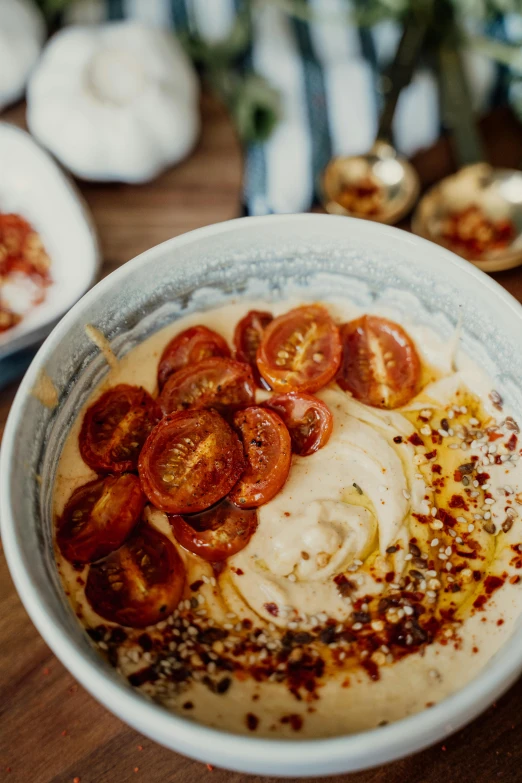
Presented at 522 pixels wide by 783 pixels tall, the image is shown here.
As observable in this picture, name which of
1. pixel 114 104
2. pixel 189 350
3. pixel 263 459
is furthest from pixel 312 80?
pixel 263 459

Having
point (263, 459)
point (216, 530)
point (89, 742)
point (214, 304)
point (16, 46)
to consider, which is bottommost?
point (89, 742)

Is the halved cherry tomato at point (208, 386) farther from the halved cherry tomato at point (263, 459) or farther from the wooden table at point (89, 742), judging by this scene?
the wooden table at point (89, 742)

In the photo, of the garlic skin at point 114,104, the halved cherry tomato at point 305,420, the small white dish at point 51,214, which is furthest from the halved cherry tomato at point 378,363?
the garlic skin at point 114,104

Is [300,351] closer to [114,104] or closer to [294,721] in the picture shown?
[294,721]

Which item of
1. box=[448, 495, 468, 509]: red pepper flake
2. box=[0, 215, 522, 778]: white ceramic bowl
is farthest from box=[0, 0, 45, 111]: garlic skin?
box=[448, 495, 468, 509]: red pepper flake

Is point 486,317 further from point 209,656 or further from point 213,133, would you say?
point 213,133

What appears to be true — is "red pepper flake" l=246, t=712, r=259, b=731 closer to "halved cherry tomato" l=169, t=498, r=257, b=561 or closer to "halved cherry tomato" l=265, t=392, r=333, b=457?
"halved cherry tomato" l=169, t=498, r=257, b=561
